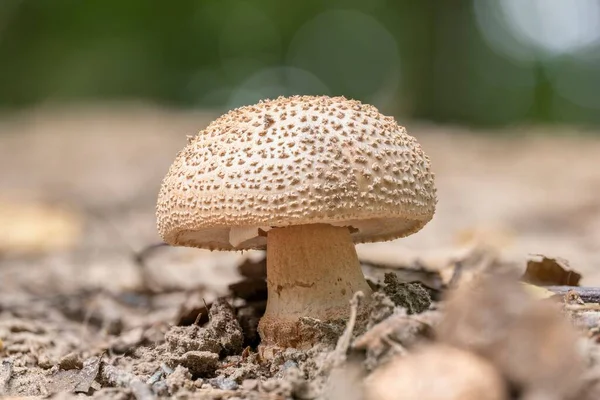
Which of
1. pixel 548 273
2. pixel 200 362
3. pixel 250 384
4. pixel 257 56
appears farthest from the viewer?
pixel 257 56

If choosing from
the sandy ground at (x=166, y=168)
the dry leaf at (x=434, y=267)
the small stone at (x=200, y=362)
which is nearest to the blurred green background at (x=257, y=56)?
the sandy ground at (x=166, y=168)

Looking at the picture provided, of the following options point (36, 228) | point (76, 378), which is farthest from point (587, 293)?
Answer: point (36, 228)

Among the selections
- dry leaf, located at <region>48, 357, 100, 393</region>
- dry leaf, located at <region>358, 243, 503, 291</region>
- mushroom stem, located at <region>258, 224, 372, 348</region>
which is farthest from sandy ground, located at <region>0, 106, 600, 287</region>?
dry leaf, located at <region>48, 357, 100, 393</region>

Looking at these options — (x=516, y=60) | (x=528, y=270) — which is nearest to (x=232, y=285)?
(x=528, y=270)

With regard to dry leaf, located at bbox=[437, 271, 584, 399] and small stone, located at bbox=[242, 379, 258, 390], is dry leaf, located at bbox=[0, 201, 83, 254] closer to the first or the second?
small stone, located at bbox=[242, 379, 258, 390]

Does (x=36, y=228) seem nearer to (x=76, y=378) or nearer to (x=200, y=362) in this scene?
(x=76, y=378)

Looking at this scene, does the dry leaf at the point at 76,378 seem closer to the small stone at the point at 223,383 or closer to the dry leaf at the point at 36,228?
the small stone at the point at 223,383

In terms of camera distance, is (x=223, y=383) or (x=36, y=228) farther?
(x=36, y=228)
